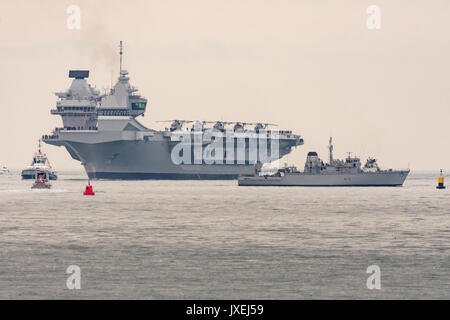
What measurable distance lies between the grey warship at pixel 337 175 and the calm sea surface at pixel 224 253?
5308 centimetres

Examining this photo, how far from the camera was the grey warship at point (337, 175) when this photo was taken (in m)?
119

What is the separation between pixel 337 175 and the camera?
389ft

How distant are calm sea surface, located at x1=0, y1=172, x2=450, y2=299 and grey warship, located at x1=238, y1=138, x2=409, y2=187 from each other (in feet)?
174

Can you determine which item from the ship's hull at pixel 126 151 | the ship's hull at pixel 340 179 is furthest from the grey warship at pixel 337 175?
the ship's hull at pixel 126 151

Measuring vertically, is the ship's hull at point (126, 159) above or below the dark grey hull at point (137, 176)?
above

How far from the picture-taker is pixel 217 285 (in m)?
30.0

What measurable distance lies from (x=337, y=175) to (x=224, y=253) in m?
82.1

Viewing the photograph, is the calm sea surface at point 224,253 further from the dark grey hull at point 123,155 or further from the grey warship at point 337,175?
the dark grey hull at point 123,155

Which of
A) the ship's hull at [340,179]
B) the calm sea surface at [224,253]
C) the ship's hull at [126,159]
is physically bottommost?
the calm sea surface at [224,253]

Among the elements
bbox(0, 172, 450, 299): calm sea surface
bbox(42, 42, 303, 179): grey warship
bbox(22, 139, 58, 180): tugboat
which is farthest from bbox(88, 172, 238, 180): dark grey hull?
bbox(0, 172, 450, 299): calm sea surface

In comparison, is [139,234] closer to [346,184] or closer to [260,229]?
[260,229]

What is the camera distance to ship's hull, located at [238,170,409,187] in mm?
119125

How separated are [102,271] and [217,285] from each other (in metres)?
5.20
